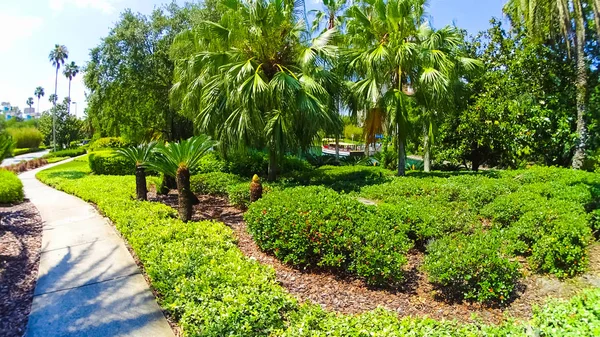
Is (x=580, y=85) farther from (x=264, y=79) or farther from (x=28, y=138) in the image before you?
(x=28, y=138)

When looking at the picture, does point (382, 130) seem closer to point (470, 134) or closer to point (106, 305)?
point (470, 134)

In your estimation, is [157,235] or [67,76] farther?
[67,76]

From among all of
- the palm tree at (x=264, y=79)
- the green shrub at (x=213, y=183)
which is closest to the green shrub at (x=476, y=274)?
the palm tree at (x=264, y=79)

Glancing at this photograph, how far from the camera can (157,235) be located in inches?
201

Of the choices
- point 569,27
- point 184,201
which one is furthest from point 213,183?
point 569,27

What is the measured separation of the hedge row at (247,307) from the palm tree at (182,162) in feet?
4.89

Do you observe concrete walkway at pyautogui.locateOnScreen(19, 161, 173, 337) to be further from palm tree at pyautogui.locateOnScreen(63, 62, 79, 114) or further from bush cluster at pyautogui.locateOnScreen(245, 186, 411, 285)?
palm tree at pyautogui.locateOnScreen(63, 62, 79, 114)

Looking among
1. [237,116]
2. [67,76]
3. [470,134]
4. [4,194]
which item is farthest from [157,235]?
[67,76]

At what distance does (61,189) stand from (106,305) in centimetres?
934

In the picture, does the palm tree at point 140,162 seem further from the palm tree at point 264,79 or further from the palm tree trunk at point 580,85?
the palm tree trunk at point 580,85

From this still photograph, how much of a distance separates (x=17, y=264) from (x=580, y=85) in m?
14.8

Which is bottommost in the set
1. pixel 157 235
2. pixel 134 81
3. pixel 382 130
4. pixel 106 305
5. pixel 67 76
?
pixel 106 305

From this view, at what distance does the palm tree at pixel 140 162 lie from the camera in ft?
26.8

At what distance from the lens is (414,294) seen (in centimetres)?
434
